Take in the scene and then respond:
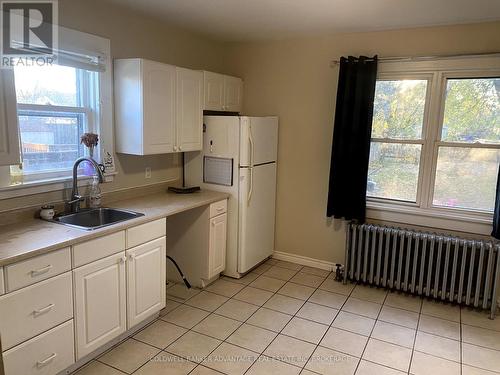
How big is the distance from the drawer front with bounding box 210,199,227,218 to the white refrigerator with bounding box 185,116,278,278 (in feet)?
0.29

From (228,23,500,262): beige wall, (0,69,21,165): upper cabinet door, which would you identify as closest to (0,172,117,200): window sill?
(0,69,21,165): upper cabinet door

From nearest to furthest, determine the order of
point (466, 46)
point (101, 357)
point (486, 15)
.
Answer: point (101, 357), point (486, 15), point (466, 46)

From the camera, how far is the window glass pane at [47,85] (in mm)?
2455

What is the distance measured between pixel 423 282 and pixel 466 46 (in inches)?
81.1

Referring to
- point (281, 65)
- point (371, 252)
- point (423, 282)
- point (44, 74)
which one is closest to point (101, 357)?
point (44, 74)

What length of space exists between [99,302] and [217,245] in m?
1.36

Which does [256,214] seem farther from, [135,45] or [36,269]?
[36,269]

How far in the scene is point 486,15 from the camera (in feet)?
9.64

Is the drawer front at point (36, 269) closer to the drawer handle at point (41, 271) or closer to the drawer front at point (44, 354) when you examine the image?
the drawer handle at point (41, 271)

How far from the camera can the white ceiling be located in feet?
8.98

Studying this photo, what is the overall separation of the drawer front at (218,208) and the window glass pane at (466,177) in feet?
6.36

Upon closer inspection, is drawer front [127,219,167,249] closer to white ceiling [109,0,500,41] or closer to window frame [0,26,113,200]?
window frame [0,26,113,200]

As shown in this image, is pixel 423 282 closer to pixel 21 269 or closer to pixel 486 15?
pixel 486 15

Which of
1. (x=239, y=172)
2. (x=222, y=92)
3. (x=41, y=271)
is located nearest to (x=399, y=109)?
(x=239, y=172)
